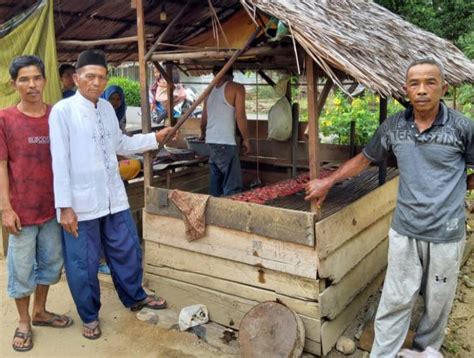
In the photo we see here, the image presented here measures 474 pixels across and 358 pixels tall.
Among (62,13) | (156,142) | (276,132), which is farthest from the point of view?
(276,132)

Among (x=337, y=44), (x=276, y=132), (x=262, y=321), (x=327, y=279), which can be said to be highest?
(x=337, y=44)

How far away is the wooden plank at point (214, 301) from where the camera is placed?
3.42m

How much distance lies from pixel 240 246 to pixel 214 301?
0.60 metres

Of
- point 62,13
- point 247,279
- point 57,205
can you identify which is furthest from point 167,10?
point 247,279

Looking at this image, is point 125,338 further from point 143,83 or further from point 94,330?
point 143,83

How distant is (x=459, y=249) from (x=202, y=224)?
1.90m

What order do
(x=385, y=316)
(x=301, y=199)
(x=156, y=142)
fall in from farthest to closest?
(x=301, y=199) < (x=156, y=142) < (x=385, y=316)

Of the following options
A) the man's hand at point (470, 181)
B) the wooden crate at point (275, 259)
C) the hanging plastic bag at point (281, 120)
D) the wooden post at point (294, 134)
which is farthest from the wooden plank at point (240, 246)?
the wooden post at point (294, 134)

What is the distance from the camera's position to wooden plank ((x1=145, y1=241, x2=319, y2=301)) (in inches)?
134

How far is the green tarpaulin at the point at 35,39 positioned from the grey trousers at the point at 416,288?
11.0ft

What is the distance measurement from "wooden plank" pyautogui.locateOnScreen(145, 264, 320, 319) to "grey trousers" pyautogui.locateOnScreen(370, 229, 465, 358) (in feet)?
1.72

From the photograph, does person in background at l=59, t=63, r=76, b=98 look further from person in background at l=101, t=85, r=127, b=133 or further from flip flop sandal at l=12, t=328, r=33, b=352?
flip flop sandal at l=12, t=328, r=33, b=352

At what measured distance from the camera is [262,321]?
3428 mm

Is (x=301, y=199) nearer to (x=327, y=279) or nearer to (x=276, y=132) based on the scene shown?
(x=327, y=279)
